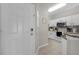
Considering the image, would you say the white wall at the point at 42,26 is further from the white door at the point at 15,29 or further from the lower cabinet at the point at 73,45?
the white door at the point at 15,29

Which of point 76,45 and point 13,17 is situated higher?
point 13,17

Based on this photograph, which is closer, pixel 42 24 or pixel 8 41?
pixel 8 41

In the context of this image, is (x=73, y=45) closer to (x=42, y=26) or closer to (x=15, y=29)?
(x=15, y=29)

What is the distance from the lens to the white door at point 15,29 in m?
2.20

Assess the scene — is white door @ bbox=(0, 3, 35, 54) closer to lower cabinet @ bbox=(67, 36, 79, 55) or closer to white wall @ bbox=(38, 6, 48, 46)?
lower cabinet @ bbox=(67, 36, 79, 55)

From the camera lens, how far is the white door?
2.20 meters

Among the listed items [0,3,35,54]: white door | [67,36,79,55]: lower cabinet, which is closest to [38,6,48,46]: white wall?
[67,36,79,55]: lower cabinet

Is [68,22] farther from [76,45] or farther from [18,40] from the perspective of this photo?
[18,40]

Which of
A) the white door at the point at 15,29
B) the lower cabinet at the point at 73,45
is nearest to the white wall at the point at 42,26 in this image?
the lower cabinet at the point at 73,45

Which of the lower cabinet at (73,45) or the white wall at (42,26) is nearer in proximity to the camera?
the lower cabinet at (73,45)

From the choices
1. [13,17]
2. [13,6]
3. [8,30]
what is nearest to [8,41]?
[8,30]

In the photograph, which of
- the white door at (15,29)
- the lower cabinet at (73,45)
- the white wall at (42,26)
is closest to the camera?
the white door at (15,29)

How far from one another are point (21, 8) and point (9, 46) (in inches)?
36.7
